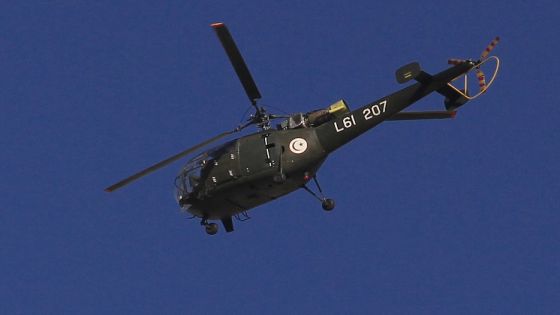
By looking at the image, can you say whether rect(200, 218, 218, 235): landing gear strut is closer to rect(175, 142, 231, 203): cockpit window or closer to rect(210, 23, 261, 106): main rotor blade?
rect(175, 142, 231, 203): cockpit window

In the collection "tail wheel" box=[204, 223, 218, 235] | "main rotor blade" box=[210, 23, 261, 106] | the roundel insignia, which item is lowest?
"tail wheel" box=[204, 223, 218, 235]

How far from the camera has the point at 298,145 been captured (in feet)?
144

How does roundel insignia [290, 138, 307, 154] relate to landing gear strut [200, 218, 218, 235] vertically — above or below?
above

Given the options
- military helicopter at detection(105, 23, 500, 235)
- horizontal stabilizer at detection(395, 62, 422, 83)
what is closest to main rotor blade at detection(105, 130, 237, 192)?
military helicopter at detection(105, 23, 500, 235)

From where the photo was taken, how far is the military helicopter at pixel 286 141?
4306cm

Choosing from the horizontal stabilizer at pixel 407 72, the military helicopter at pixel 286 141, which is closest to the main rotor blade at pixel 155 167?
the military helicopter at pixel 286 141

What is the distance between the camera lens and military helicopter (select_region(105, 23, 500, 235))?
43.1m

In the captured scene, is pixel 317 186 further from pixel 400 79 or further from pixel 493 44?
pixel 493 44

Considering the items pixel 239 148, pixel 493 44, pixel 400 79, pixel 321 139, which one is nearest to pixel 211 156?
pixel 239 148

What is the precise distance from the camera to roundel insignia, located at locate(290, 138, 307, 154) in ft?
144

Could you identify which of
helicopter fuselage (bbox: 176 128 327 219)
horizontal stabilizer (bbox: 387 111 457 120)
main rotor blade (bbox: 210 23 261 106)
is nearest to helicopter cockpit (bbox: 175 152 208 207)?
helicopter fuselage (bbox: 176 128 327 219)

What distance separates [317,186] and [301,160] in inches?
60.3

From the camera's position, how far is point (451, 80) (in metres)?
43.0

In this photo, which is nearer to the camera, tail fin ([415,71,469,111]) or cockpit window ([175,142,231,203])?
tail fin ([415,71,469,111])
